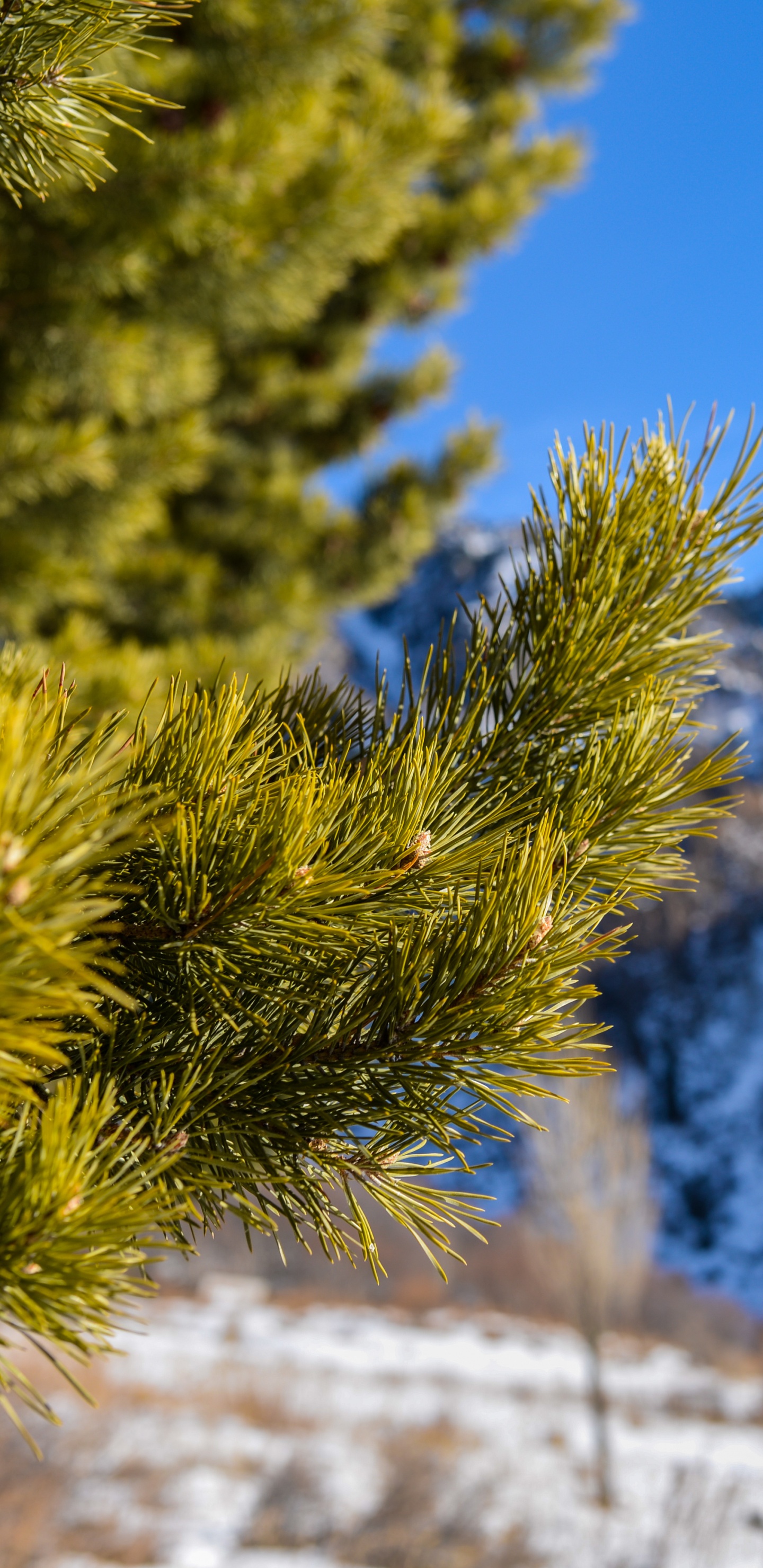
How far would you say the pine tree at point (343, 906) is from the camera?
0.52 metres

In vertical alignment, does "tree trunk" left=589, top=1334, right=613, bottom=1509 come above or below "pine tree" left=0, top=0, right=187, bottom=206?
below

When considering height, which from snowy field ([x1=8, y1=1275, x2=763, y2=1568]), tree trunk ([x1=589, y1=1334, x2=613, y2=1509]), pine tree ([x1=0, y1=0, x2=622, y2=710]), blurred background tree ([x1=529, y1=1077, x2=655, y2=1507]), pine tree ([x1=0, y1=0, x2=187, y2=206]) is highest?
pine tree ([x1=0, y1=0, x2=622, y2=710])

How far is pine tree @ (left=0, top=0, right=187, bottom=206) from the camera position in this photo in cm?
72

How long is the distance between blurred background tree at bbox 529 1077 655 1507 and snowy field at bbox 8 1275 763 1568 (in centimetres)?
65

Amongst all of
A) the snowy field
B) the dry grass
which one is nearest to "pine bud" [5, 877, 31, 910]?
the snowy field

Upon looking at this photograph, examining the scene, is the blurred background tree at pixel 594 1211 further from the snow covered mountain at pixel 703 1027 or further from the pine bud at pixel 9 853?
the snow covered mountain at pixel 703 1027

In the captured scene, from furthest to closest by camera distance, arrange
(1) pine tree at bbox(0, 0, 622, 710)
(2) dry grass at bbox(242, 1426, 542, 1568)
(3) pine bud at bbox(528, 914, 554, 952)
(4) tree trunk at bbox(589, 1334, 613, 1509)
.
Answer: (4) tree trunk at bbox(589, 1334, 613, 1509), (2) dry grass at bbox(242, 1426, 542, 1568), (1) pine tree at bbox(0, 0, 622, 710), (3) pine bud at bbox(528, 914, 554, 952)

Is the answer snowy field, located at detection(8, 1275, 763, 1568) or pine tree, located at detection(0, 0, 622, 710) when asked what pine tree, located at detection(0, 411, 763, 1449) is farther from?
snowy field, located at detection(8, 1275, 763, 1568)

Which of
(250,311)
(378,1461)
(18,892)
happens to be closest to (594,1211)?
(378,1461)

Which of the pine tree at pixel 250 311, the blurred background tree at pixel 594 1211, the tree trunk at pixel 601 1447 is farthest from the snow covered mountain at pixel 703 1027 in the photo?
the pine tree at pixel 250 311

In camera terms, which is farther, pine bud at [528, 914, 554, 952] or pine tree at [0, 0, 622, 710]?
pine tree at [0, 0, 622, 710]

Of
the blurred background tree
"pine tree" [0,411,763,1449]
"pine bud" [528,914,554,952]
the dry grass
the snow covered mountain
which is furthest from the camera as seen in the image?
the snow covered mountain

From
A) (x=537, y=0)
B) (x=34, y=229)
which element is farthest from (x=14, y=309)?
(x=537, y=0)

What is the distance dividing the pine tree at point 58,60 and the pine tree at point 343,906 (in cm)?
44
